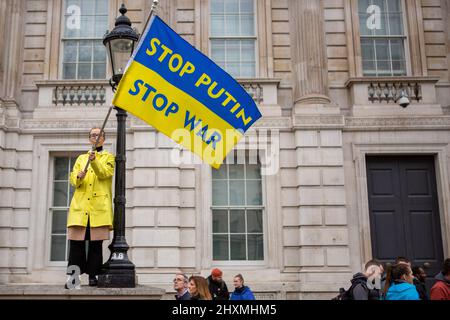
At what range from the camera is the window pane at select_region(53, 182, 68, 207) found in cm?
1270

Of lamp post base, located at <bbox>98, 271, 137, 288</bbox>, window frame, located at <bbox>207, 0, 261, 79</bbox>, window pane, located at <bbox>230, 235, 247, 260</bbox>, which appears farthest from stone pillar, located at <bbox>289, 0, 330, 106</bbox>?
lamp post base, located at <bbox>98, 271, 137, 288</bbox>

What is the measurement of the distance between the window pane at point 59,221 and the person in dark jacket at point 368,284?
25.9 feet

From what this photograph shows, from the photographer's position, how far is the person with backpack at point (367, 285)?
23.1 ft

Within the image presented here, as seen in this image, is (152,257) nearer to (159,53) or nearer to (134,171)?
(134,171)

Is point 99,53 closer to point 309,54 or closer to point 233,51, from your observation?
point 233,51

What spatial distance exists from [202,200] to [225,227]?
907 mm

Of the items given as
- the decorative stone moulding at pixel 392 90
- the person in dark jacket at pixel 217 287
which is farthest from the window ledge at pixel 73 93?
the decorative stone moulding at pixel 392 90

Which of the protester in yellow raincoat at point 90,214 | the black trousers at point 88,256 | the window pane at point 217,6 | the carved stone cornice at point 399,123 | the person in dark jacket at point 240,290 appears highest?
the window pane at point 217,6

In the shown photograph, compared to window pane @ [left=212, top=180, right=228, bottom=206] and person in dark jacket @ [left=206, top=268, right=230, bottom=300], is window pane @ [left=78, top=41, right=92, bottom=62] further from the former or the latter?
person in dark jacket @ [left=206, top=268, right=230, bottom=300]

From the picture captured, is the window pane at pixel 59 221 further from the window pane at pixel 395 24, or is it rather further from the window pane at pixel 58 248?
the window pane at pixel 395 24

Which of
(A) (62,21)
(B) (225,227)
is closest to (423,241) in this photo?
(B) (225,227)

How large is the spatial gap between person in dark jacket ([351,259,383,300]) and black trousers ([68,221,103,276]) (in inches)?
138

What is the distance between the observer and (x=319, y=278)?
11.7 metres

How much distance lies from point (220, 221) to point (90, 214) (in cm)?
650
